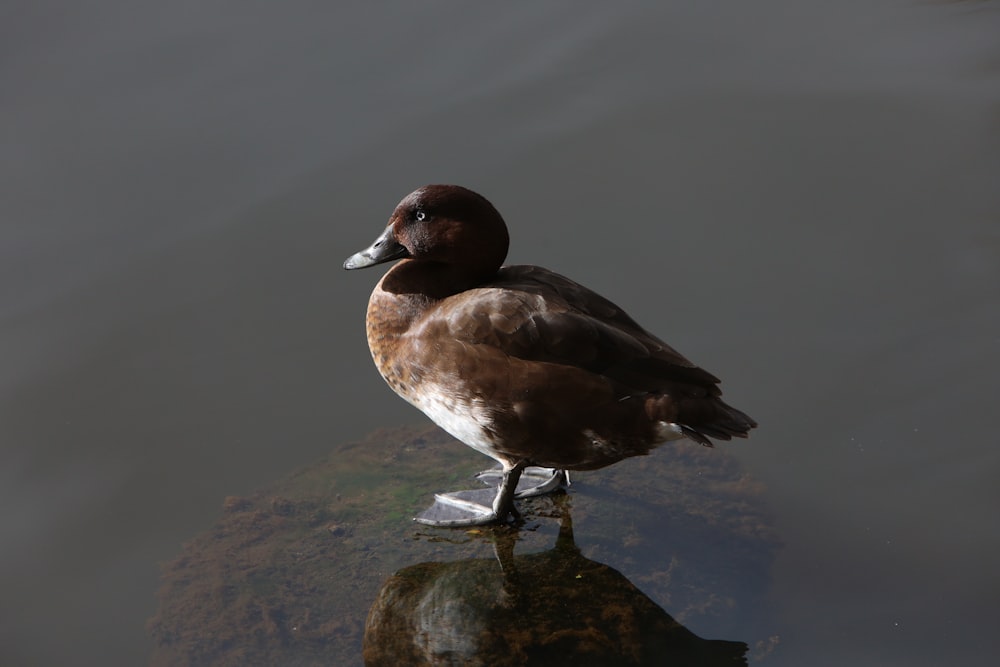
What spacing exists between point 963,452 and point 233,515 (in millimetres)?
3140

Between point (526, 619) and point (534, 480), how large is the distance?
93 cm

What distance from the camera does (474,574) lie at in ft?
14.1

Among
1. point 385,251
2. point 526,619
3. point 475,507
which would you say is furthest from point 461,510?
point 385,251

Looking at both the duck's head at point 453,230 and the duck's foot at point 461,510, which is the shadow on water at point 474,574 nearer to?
the duck's foot at point 461,510

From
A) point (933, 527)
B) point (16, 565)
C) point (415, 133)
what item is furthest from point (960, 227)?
point (16, 565)

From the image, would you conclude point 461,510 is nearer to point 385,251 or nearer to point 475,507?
point 475,507

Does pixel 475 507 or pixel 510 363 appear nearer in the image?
pixel 510 363

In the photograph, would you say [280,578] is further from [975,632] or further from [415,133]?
[415,133]

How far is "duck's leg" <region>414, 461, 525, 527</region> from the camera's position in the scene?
4.51 meters

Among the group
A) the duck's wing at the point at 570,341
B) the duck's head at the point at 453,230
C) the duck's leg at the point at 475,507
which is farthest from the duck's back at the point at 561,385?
the duck's head at the point at 453,230

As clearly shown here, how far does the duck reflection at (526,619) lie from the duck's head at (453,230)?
3.83 feet

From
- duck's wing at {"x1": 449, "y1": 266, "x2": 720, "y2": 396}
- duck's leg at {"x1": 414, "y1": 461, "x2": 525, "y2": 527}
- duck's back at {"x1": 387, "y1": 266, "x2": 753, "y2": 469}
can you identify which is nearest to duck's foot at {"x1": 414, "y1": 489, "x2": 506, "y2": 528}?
duck's leg at {"x1": 414, "y1": 461, "x2": 525, "y2": 527}

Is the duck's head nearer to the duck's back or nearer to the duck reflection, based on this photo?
the duck's back

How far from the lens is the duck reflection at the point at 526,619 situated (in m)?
3.91
